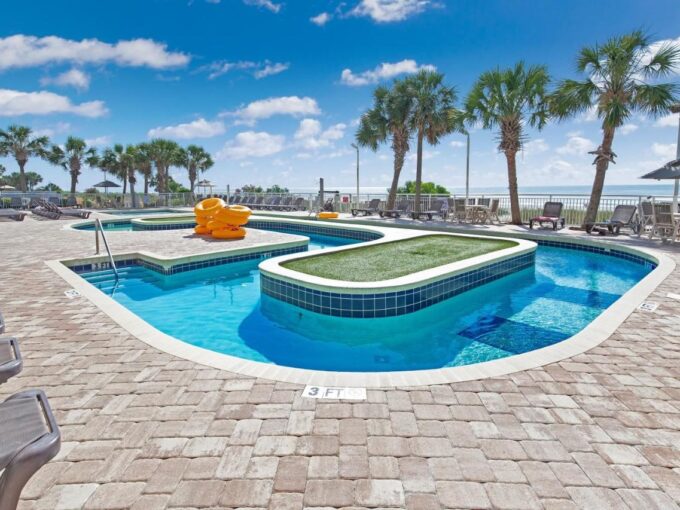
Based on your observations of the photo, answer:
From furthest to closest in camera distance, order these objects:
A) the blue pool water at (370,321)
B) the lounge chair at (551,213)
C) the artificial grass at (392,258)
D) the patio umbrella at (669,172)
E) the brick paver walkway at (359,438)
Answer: the lounge chair at (551,213) → the patio umbrella at (669,172) → the artificial grass at (392,258) → the blue pool water at (370,321) → the brick paver walkway at (359,438)

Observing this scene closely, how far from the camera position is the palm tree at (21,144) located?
29.5 meters

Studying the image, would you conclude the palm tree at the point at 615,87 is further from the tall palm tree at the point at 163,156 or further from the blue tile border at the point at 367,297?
the tall palm tree at the point at 163,156

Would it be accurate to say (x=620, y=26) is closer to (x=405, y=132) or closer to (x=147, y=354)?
(x=405, y=132)

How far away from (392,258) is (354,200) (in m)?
14.4

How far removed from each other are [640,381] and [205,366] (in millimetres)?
3242

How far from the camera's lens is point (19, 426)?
1.42m

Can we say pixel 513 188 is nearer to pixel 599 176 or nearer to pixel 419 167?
pixel 599 176

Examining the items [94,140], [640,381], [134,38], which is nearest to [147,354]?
[640,381]

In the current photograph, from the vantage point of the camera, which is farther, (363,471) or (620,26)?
(620,26)

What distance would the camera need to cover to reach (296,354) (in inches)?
179

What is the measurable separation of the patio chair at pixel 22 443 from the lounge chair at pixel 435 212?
15.4 metres

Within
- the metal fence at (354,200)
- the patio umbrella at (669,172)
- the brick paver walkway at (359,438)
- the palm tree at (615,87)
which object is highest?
the palm tree at (615,87)

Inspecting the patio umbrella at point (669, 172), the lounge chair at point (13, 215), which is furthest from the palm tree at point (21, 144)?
the patio umbrella at point (669, 172)

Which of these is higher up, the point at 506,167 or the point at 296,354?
the point at 506,167
